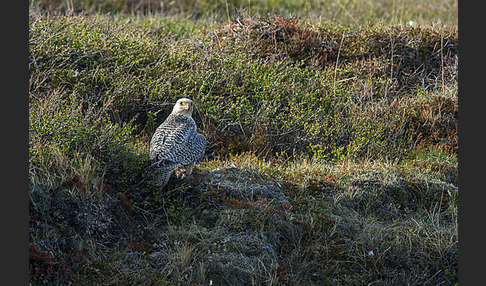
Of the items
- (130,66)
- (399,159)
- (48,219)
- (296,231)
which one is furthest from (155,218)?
(399,159)

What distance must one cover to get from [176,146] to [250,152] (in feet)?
4.88

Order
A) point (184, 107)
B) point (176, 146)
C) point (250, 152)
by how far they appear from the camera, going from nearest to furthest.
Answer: point (176, 146) → point (184, 107) → point (250, 152)

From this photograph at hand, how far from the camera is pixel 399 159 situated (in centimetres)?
784

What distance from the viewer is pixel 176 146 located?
19.8 ft

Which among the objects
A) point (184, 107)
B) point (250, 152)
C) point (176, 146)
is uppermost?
point (184, 107)

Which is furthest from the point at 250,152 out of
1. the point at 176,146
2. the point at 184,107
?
the point at 176,146

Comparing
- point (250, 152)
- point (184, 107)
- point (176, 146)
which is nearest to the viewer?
point (176, 146)

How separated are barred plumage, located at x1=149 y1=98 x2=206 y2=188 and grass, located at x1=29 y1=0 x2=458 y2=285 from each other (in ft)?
0.82

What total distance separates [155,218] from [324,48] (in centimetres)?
482

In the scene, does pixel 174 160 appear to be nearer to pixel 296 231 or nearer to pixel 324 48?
pixel 296 231

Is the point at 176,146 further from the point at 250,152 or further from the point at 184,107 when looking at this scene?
the point at 250,152

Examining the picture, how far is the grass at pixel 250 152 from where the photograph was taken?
5.50 metres

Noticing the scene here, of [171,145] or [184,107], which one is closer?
[171,145]

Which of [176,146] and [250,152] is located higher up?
[176,146]
